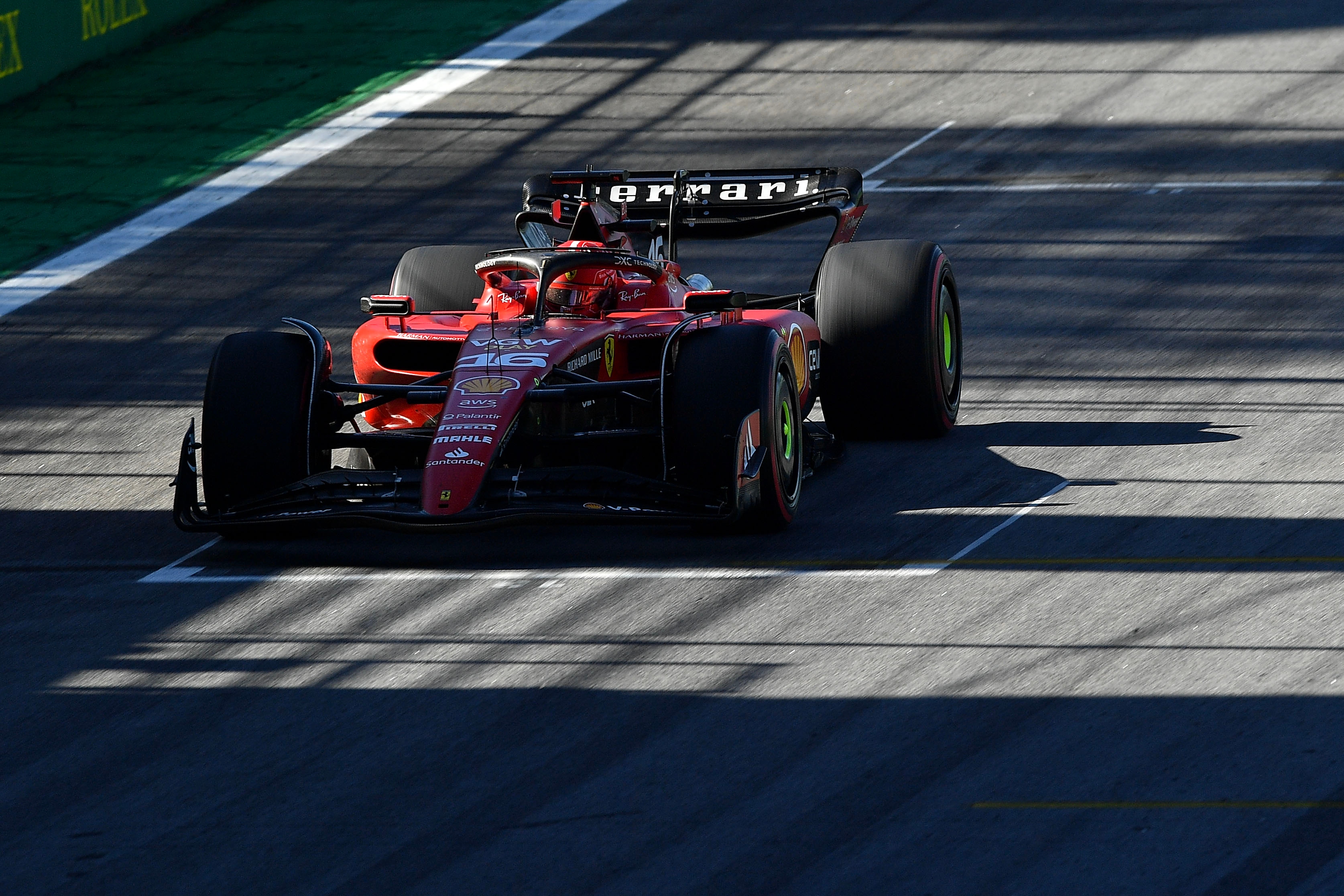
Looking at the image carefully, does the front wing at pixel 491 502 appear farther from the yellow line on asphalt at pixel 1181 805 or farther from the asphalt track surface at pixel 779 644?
the yellow line on asphalt at pixel 1181 805

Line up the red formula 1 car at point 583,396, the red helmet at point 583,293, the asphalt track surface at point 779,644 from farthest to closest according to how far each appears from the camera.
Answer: the red helmet at point 583,293 → the red formula 1 car at point 583,396 → the asphalt track surface at point 779,644

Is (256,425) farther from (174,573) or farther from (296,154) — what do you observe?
(296,154)

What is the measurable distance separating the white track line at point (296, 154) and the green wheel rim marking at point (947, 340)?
855 cm

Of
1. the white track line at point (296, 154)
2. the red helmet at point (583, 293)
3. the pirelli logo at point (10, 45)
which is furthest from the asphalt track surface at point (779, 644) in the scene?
the pirelli logo at point (10, 45)

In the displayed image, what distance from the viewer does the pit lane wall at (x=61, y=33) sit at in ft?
76.2

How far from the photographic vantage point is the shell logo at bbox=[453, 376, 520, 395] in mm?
9766

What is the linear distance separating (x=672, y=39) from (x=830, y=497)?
15.2m

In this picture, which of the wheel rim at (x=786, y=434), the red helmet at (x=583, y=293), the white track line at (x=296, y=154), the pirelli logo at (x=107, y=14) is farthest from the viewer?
the pirelli logo at (x=107, y=14)

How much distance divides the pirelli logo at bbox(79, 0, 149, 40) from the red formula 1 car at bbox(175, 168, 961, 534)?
1397 centimetres

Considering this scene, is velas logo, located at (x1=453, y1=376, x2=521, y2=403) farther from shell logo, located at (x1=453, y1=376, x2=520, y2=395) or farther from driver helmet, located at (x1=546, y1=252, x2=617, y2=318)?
driver helmet, located at (x1=546, y1=252, x2=617, y2=318)

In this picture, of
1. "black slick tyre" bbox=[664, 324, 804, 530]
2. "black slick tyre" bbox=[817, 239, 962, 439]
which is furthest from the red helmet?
"black slick tyre" bbox=[817, 239, 962, 439]

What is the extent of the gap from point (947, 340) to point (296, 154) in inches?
432

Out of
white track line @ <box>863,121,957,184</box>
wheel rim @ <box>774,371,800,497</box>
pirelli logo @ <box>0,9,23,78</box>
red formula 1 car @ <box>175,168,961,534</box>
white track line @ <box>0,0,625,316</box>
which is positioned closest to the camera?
red formula 1 car @ <box>175,168,961,534</box>

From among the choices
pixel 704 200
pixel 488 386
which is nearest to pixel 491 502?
pixel 488 386
